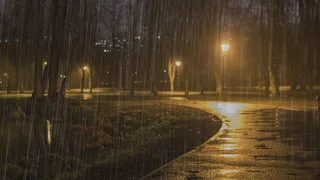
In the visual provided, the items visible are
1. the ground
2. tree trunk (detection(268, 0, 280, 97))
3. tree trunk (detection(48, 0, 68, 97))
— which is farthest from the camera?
tree trunk (detection(268, 0, 280, 97))

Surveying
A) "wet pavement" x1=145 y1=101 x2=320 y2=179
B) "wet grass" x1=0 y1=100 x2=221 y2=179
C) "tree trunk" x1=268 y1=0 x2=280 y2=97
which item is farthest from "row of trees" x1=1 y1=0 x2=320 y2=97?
"wet pavement" x1=145 y1=101 x2=320 y2=179

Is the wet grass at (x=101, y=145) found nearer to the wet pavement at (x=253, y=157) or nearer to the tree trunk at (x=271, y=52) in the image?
the wet pavement at (x=253, y=157)

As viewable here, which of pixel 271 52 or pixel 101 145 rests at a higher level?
pixel 271 52

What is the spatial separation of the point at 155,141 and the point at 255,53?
59.5 m

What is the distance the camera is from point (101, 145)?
13.6 metres

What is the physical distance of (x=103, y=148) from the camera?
43.6ft

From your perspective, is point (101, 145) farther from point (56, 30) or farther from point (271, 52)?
point (271, 52)

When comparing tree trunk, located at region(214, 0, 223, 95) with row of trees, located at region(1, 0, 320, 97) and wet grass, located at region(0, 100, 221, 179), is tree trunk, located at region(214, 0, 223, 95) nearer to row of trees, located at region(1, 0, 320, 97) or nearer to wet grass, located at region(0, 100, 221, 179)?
row of trees, located at region(1, 0, 320, 97)

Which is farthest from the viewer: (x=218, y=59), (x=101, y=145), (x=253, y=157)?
(x=218, y=59)

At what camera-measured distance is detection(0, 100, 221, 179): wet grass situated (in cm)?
934

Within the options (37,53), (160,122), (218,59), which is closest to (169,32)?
(218,59)

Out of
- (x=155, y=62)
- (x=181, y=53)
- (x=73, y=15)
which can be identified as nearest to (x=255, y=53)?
(x=181, y=53)

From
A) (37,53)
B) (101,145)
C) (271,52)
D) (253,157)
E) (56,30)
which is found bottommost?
(101,145)

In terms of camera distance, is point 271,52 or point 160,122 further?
point 271,52
